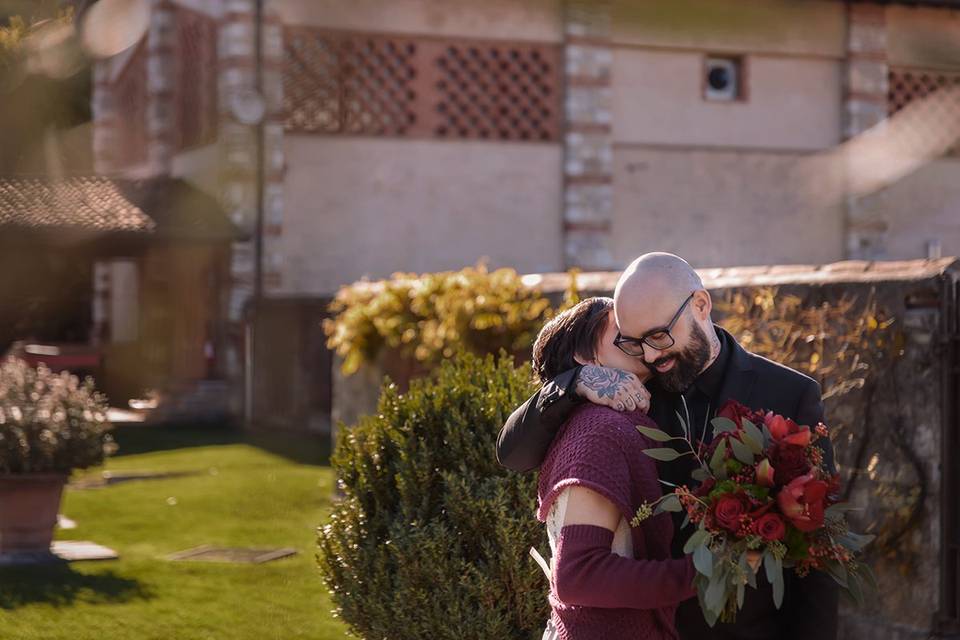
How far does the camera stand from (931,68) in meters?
3.88

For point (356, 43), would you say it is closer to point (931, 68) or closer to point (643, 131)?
point (643, 131)

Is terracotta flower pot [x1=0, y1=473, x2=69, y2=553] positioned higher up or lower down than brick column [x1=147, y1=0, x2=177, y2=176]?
lower down

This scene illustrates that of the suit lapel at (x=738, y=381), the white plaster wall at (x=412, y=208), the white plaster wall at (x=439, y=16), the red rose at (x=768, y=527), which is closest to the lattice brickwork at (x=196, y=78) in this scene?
the white plaster wall at (x=439, y=16)

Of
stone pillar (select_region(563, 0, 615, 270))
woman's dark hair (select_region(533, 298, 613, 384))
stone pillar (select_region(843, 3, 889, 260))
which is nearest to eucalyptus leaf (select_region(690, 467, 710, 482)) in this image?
woman's dark hair (select_region(533, 298, 613, 384))

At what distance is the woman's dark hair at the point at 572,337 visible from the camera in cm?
322

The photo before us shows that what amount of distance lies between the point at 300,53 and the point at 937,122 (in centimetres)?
1875

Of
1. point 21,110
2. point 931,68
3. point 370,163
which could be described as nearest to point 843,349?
point 931,68

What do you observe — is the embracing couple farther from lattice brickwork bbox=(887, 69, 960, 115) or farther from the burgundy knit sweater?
lattice brickwork bbox=(887, 69, 960, 115)

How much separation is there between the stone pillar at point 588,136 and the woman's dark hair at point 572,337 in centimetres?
1877

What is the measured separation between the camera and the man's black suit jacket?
316 centimetres

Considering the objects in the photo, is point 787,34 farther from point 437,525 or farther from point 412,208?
point 437,525

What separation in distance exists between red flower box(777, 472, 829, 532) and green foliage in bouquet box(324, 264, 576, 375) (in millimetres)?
5169

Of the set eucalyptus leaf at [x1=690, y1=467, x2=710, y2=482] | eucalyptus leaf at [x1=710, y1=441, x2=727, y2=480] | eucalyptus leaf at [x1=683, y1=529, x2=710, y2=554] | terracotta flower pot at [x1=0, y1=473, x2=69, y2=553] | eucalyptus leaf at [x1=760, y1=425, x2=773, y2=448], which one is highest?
eucalyptus leaf at [x1=760, y1=425, x2=773, y2=448]

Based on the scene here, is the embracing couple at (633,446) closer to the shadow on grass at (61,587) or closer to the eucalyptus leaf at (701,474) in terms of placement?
the eucalyptus leaf at (701,474)
